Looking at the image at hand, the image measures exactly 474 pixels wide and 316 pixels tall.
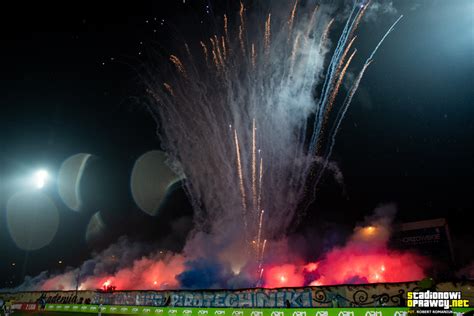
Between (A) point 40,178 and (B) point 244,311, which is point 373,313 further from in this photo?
(A) point 40,178

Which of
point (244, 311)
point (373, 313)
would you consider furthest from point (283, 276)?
point (373, 313)

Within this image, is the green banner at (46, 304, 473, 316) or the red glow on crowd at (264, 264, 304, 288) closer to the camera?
the green banner at (46, 304, 473, 316)

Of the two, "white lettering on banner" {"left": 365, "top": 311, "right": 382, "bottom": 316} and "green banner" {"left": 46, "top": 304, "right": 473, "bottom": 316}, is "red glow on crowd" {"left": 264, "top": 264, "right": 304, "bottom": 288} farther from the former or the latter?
"white lettering on banner" {"left": 365, "top": 311, "right": 382, "bottom": 316}

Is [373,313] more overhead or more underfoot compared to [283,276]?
more underfoot

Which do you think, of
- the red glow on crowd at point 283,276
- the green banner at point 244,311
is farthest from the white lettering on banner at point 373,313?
the red glow on crowd at point 283,276

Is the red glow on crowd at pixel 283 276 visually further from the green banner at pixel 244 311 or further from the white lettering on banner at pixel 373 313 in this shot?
the white lettering on banner at pixel 373 313

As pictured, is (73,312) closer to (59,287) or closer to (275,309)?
A: (275,309)

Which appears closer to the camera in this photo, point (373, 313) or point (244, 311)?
point (373, 313)

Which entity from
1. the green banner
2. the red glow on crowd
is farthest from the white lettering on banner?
the red glow on crowd

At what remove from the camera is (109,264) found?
60031 mm

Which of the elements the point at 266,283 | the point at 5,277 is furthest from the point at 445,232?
the point at 5,277

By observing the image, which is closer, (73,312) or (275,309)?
(275,309)

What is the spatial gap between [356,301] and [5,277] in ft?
216

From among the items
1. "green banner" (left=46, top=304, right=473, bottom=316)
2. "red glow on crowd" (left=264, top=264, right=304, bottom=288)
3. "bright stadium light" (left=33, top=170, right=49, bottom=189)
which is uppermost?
"bright stadium light" (left=33, top=170, right=49, bottom=189)
